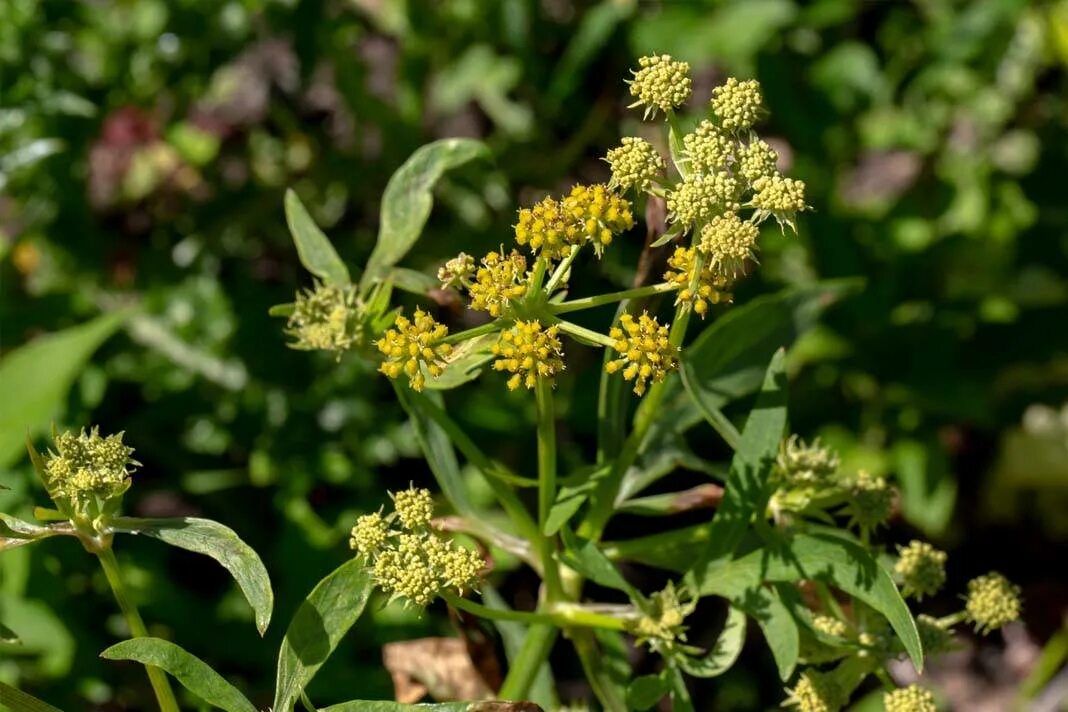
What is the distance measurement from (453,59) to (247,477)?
1.99 metres

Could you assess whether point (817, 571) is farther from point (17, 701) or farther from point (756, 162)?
point (17, 701)

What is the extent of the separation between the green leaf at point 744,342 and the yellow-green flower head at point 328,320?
73cm

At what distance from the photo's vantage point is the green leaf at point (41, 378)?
3.28 meters

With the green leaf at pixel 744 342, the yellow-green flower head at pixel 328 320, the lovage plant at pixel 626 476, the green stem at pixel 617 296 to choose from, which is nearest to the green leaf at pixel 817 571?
the lovage plant at pixel 626 476

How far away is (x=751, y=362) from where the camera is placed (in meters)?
2.80

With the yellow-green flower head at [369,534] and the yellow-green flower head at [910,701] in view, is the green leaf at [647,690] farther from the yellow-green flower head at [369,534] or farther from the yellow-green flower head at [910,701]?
the yellow-green flower head at [369,534]

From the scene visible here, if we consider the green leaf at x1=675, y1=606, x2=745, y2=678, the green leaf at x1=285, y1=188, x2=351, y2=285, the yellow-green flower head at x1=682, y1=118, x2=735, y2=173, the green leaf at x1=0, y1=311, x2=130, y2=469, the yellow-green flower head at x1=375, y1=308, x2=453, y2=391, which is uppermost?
the green leaf at x1=0, y1=311, x2=130, y2=469

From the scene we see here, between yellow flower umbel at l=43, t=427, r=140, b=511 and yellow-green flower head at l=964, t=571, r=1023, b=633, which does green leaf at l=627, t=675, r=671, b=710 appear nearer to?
yellow-green flower head at l=964, t=571, r=1023, b=633

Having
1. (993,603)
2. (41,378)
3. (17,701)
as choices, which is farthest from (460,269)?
→ (41,378)

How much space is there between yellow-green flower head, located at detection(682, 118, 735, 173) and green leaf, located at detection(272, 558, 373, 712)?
2.86ft

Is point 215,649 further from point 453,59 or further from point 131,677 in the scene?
point 453,59

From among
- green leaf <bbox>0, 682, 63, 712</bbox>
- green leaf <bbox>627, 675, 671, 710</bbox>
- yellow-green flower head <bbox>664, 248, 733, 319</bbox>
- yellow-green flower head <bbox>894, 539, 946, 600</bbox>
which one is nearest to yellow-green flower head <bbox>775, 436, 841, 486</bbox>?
yellow-green flower head <bbox>894, 539, 946, 600</bbox>

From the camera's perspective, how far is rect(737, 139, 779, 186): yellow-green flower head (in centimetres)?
195

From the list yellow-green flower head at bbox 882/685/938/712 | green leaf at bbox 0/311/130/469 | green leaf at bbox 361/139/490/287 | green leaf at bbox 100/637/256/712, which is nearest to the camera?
green leaf at bbox 100/637/256/712
